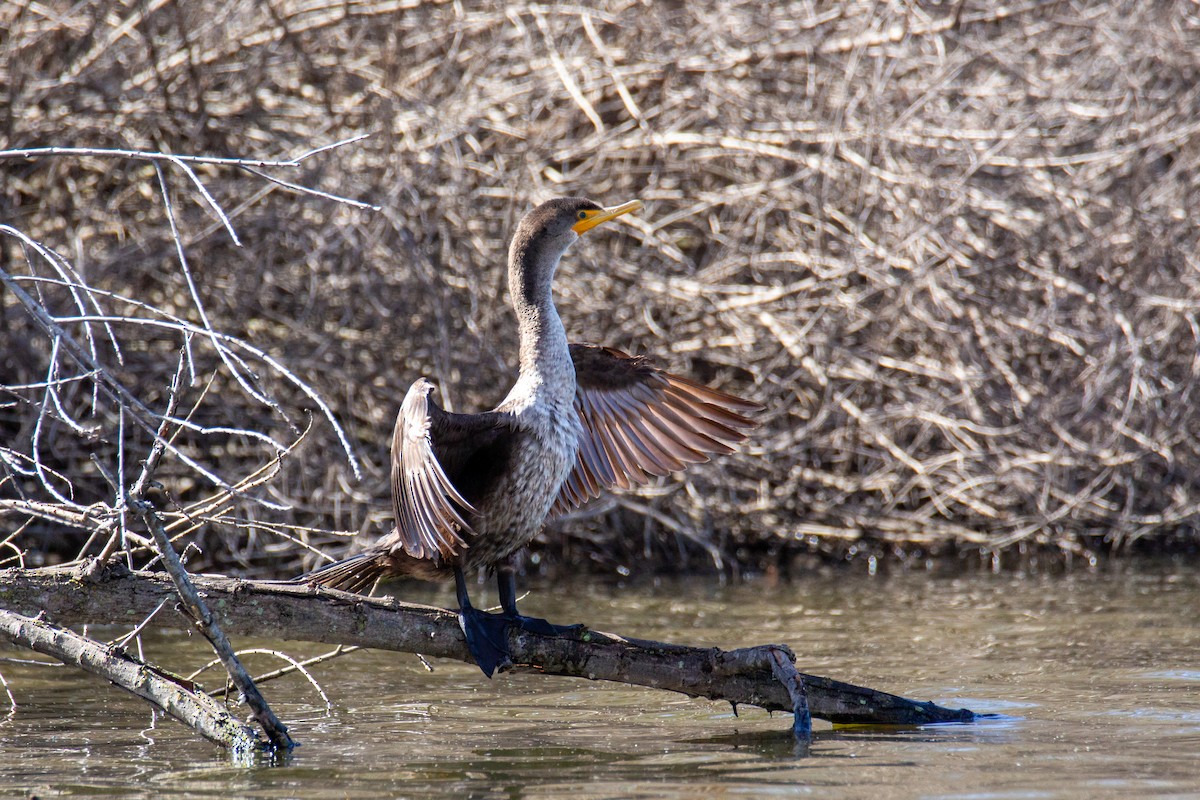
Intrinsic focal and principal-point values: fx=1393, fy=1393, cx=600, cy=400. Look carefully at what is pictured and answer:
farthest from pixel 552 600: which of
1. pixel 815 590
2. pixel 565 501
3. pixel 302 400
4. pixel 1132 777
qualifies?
pixel 1132 777

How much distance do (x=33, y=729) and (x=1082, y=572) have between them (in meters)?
5.16

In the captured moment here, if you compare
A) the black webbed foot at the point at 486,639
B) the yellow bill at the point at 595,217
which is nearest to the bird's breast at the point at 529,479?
the black webbed foot at the point at 486,639

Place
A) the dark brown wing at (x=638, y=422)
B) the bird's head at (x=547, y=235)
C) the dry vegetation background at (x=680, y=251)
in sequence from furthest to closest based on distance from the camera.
Answer: the dry vegetation background at (x=680, y=251) → the dark brown wing at (x=638, y=422) → the bird's head at (x=547, y=235)

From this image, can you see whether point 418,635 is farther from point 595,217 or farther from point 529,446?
point 595,217

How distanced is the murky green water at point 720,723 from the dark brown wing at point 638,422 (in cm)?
77

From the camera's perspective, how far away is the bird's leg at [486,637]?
12.5 ft

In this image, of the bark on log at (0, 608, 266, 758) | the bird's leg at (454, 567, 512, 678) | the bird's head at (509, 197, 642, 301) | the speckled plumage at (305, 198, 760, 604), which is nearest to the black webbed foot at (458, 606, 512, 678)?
the bird's leg at (454, 567, 512, 678)

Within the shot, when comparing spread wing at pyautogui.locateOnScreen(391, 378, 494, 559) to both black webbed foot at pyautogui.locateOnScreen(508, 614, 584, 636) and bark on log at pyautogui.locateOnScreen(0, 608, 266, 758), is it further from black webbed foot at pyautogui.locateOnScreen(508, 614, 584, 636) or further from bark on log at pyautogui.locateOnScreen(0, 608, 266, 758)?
bark on log at pyautogui.locateOnScreen(0, 608, 266, 758)

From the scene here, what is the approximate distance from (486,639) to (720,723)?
805 mm

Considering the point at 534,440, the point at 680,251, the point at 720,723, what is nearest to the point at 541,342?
the point at 534,440

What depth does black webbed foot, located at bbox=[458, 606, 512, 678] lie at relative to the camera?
A: 12.5 feet

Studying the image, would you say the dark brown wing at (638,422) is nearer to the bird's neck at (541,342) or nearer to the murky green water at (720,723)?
the bird's neck at (541,342)

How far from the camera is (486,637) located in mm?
3834

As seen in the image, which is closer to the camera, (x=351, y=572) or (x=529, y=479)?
(x=529, y=479)
